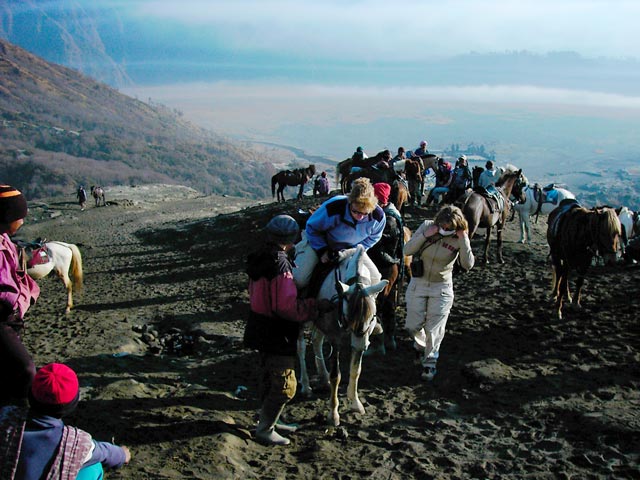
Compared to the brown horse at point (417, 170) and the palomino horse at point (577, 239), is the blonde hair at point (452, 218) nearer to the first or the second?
the palomino horse at point (577, 239)

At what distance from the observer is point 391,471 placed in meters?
4.36

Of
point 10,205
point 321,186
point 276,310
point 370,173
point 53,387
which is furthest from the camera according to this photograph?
point 321,186

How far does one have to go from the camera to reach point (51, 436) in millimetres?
2771

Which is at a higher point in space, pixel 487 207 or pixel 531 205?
pixel 487 207

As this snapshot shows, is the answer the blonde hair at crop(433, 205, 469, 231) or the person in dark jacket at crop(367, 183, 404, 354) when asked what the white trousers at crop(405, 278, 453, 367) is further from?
the blonde hair at crop(433, 205, 469, 231)

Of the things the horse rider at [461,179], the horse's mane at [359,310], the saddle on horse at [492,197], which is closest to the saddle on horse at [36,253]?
the horse's mane at [359,310]

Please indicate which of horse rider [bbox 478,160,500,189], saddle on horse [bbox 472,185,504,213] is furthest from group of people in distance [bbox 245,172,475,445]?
horse rider [bbox 478,160,500,189]

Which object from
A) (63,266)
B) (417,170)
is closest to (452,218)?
(63,266)

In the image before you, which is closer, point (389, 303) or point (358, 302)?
point (358, 302)

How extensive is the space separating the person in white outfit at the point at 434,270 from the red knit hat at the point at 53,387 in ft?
13.8

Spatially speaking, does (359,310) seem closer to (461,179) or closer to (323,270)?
(323,270)

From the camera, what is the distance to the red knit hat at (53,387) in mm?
2756

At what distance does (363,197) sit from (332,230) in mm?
506

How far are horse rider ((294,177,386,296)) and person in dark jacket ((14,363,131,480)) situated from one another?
8.89 ft
